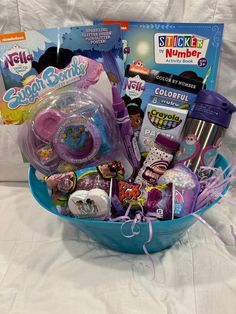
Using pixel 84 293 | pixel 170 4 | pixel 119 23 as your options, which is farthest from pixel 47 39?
pixel 84 293

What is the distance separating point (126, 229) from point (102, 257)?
12 centimetres

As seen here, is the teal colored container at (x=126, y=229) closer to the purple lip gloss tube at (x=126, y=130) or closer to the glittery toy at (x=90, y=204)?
the glittery toy at (x=90, y=204)

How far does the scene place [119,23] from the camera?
697mm

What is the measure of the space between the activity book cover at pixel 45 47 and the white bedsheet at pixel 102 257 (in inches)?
2.4

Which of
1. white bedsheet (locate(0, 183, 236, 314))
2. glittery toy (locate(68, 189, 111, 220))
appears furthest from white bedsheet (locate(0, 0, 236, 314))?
glittery toy (locate(68, 189, 111, 220))

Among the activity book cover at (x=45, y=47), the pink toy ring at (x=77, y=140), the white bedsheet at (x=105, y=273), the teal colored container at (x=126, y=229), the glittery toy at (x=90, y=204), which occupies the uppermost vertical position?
the activity book cover at (x=45, y=47)

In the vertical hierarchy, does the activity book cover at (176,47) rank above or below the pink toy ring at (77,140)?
above

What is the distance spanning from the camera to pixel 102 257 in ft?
2.12

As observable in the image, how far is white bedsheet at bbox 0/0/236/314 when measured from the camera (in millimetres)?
560

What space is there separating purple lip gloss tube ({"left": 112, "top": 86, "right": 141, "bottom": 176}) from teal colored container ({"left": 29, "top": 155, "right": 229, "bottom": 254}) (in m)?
0.13

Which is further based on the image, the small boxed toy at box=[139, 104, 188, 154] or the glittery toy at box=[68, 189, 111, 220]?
the small boxed toy at box=[139, 104, 188, 154]

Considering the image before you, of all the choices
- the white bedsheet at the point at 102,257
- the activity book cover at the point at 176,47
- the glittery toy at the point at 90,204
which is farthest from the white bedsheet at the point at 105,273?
the activity book cover at the point at 176,47

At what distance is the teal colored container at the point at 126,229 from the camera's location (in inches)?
21.6

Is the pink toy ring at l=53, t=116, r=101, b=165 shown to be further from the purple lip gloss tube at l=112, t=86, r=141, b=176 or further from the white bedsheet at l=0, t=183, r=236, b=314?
the white bedsheet at l=0, t=183, r=236, b=314
